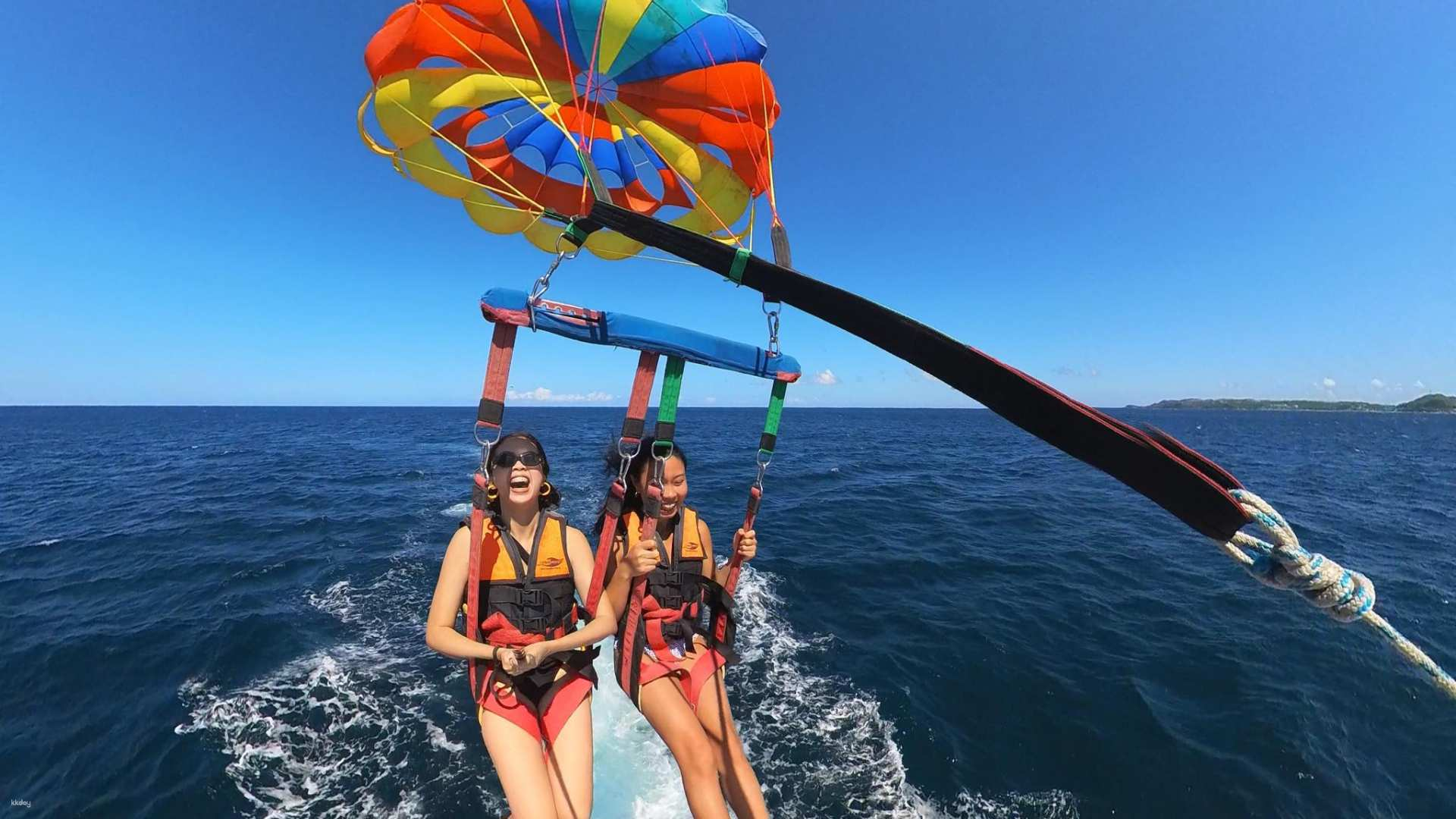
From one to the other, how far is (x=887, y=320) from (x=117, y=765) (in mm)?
11796

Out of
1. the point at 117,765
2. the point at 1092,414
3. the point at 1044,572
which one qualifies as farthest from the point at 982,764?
the point at 117,765

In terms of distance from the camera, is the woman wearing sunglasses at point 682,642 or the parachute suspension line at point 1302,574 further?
the woman wearing sunglasses at point 682,642

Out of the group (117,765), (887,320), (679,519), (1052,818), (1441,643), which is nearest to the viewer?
(887,320)

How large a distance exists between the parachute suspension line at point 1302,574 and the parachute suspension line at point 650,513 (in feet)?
9.59

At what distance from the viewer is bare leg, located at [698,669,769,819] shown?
439 cm

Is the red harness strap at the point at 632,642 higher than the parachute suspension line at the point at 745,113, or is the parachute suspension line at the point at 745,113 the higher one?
the parachute suspension line at the point at 745,113

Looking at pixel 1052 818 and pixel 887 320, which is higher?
pixel 887 320

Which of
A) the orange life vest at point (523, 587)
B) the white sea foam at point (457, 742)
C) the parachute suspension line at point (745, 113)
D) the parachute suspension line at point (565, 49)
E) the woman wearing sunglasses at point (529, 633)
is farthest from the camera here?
the parachute suspension line at point (745, 113)

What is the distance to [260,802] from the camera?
673 centimetres

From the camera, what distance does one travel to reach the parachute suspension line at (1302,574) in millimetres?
2170

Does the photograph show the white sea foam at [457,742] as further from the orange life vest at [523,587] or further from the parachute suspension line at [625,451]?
the parachute suspension line at [625,451]

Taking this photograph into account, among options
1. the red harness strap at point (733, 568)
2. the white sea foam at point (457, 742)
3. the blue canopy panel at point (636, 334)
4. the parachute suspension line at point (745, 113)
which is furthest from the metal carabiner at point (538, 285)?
the white sea foam at point (457, 742)

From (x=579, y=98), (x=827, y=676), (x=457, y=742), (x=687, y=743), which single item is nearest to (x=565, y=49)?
(x=579, y=98)

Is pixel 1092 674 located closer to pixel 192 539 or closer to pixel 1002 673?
pixel 1002 673
